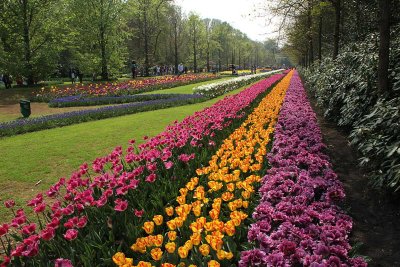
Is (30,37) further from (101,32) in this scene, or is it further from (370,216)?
(370,216)

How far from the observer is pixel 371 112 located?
18.4 feet

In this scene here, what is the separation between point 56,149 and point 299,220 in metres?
7.36

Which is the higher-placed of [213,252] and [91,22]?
[91,22]

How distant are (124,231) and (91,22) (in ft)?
109

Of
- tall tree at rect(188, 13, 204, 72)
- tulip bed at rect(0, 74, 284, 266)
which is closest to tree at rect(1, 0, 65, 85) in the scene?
tulip bed at rect(0, 74, 284, 266)

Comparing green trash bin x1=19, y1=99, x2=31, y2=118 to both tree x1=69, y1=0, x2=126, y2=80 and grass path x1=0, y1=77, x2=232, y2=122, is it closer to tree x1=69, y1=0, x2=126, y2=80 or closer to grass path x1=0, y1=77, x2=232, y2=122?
grass path x1=0, y1=77, x2=232, y2=122

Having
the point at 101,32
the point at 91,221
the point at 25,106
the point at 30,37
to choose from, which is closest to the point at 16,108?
the point at 25,106

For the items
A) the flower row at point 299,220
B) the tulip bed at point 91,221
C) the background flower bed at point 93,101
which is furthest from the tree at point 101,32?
the flower row at point 299,220

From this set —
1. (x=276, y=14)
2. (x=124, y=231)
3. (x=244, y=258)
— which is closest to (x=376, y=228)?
(x=244, y=258)

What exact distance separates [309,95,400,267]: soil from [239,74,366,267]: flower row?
1.17 ft

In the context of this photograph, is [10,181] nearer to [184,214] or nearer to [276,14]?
[184,214]

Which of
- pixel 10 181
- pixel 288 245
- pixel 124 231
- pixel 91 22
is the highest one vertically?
pixel 91 22

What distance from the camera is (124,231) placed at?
3.23 m

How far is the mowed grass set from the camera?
20.4ft
